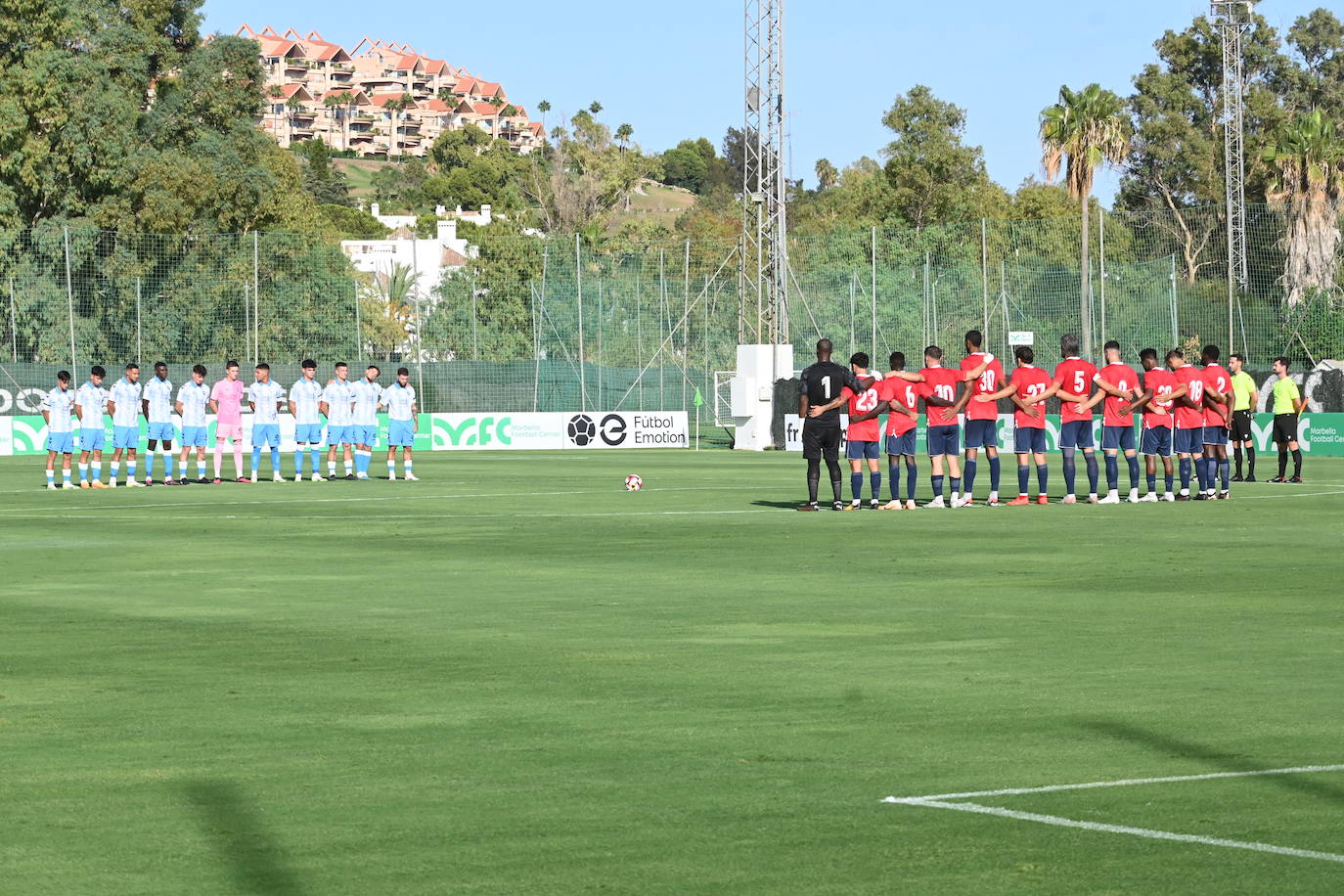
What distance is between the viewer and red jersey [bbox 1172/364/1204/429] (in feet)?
86.4

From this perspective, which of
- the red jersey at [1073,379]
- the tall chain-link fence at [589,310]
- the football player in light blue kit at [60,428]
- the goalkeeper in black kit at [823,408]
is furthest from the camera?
the tall chain-link fence at [589,310]

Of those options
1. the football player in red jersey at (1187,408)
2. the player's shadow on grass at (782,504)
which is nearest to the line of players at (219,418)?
the player's shadow on grass at (782,504)

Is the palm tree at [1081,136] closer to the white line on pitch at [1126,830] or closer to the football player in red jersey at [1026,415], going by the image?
the football player in red jersey at [1026,415]

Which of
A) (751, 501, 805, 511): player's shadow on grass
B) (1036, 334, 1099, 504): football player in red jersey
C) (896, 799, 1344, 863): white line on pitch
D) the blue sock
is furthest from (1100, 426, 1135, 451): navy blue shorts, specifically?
(896, 799, 1344, 863): white line on pitch

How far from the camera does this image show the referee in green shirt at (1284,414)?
32.3m

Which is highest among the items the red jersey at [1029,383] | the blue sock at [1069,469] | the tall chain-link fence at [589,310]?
the tall chain-link fence at [589,310]

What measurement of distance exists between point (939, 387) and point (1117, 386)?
2.50 metres

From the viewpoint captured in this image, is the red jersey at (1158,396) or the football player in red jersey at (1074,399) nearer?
the football player in red jersey at (1074,399)

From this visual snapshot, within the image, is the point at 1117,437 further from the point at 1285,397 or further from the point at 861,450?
the point at 1285,397

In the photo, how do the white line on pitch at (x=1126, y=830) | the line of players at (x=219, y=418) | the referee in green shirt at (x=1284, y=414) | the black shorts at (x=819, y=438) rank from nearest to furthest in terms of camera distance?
the white line on pitch at (x=1126, y=830)
the black shorts at (x=819, y=438)
the referee in green shirt at (x=1284, y=414)
the line of players at (x=219, y=418)

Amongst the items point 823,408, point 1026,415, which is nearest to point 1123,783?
point 823,408

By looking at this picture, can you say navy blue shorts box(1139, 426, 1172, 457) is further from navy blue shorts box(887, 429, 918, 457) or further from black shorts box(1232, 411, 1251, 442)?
black shorts box(1232, 411, 1251, 442)

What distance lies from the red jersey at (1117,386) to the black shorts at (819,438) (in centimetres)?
369

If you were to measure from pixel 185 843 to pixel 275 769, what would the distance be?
1264 mm
